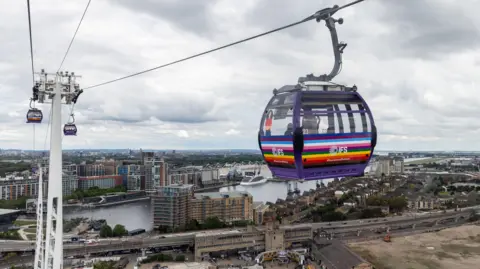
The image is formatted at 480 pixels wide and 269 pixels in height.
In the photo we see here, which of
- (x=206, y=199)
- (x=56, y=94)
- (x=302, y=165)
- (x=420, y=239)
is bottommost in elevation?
(x=420, y=239)

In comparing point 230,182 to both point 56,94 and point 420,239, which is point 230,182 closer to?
point 420,239

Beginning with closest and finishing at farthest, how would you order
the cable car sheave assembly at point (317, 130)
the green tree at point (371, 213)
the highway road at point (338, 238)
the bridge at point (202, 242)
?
1. the cable car sheave assembly at point (317, 130)
2. the highway road at point (338, 238)
3. the bridge at point (202, 242)
4. the green tree at point (371, 213)

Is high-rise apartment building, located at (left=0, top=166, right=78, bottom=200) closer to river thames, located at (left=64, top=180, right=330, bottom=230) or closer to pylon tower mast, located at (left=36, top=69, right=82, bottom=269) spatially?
river thames, located at (left=64, top=180, right=330, bottom=230)

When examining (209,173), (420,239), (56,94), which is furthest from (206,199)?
(209,173)

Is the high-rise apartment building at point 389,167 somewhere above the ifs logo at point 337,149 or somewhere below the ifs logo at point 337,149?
below

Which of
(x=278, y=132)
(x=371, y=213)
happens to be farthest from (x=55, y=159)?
(x=371, y=213)

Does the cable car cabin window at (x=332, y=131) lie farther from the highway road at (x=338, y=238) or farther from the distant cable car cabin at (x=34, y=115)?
the highway road at (x=338, y=238)

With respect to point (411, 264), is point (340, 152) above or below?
above

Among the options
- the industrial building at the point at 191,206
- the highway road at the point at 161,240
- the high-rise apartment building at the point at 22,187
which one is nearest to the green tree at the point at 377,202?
the highway road at the point at 161,240
